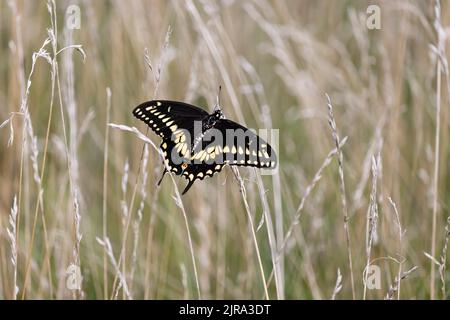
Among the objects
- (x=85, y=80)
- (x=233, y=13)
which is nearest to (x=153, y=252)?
(x=85, y=80)

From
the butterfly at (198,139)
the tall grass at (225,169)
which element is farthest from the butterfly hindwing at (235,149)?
the tall grass at (225,169)

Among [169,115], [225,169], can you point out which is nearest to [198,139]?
[169,115]

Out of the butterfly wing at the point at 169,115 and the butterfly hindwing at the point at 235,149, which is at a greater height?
the butterfly wing at the point at 169,115

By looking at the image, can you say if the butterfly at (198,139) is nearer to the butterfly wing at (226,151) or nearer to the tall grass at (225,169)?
the butterfly wing at (226,151)

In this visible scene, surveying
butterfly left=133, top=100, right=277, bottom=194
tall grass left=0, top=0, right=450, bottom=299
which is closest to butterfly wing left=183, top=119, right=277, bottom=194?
butterfly left=133, top=100, right=277, bottom=194

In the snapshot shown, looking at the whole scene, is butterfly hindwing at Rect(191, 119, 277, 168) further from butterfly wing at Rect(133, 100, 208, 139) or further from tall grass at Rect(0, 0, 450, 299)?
tall grass at Rect(0, 0, 450, 299)
